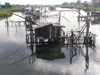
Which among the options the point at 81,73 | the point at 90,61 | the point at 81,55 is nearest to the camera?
the point at 81,73

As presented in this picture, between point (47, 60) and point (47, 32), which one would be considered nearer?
point (47, 60)

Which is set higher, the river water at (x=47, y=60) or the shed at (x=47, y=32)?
the shed at (x=47, y=32)

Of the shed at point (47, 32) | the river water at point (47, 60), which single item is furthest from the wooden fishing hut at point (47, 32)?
the river water at point (47, 60)

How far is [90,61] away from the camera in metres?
16.5

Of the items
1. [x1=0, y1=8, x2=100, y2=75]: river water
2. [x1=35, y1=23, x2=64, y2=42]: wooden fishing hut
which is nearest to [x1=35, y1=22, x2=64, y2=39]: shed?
[x1=35, y1=23, x2=64, y2=42]: wooden fishing hut

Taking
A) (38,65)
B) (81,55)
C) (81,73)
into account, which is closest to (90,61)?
(81,55)

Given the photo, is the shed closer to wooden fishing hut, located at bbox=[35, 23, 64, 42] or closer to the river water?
wooden fishing hut, located at bbox=[35, 23, 64, 42]

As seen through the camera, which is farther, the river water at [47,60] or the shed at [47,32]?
the shed at [47,32]

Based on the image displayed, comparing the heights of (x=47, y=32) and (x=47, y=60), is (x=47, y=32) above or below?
above

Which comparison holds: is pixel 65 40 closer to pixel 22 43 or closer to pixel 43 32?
pixel 43 32

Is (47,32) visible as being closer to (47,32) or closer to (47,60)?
(47,32)

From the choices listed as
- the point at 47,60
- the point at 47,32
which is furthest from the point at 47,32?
the point at 47,60

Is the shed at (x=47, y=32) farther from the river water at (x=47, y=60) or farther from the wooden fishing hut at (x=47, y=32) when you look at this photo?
the river water at (x=47, y=60)

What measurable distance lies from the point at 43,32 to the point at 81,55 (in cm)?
658
